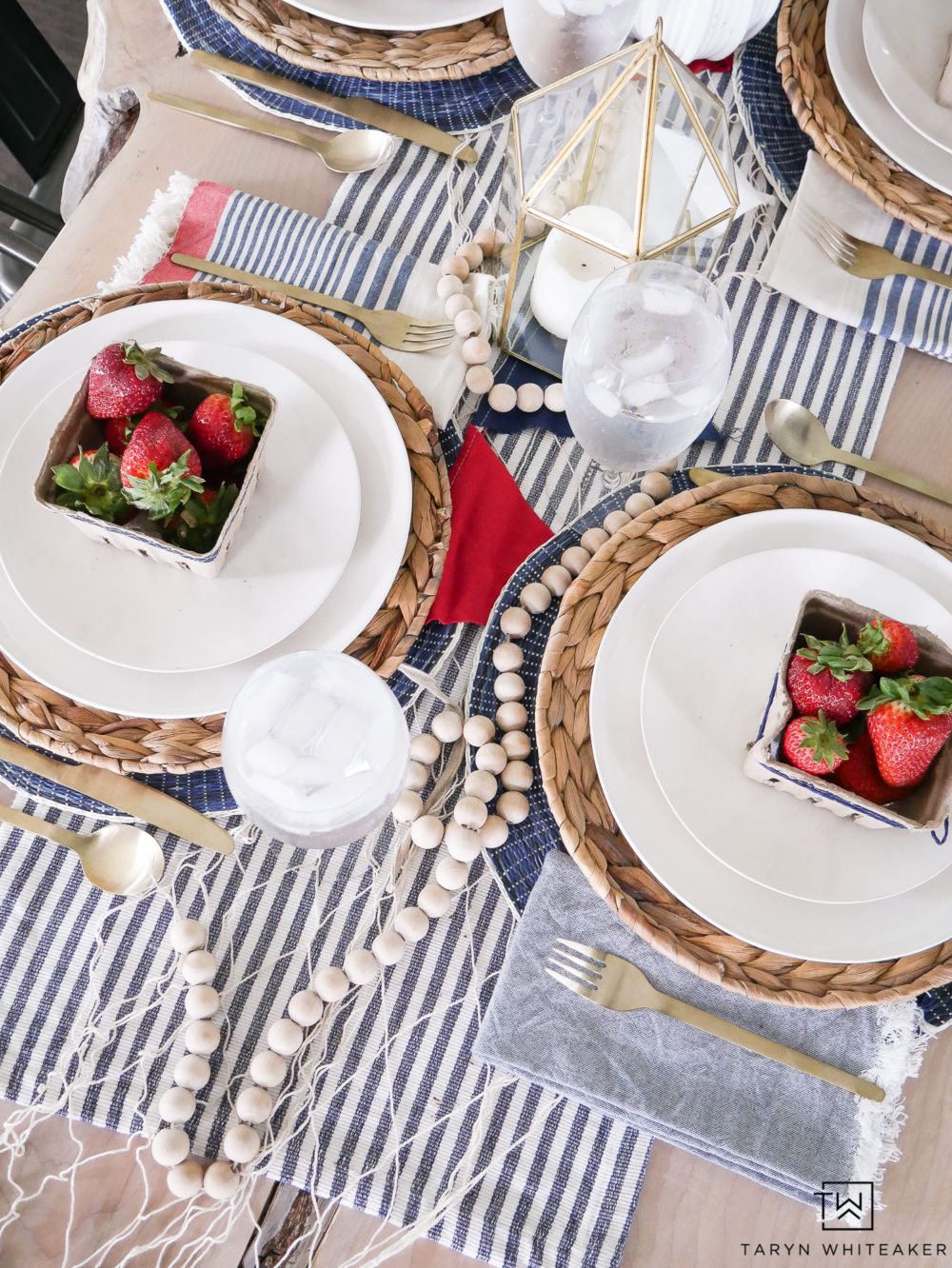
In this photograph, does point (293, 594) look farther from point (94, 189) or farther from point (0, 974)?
point (94, 189)

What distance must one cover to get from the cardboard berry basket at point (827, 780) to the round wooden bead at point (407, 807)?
0.91 ft

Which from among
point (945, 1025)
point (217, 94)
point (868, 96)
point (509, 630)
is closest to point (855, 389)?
point (868, 96)

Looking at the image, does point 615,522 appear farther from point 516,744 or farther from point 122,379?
point 122,379

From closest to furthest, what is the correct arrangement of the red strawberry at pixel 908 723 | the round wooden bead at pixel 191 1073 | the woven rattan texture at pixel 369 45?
the red strawberry at pixel 908 723, the round wooden bead at pixel 191 1073, the woven rattan texture at pixel 369 45

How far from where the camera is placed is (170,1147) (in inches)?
27.6

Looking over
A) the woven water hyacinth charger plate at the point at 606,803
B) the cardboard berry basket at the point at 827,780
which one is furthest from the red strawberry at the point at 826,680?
the woven water hyacinth charger plate at the point at 606,803

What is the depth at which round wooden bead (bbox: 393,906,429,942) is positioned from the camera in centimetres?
76

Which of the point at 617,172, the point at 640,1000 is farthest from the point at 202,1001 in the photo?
Answer: the point at 617,172

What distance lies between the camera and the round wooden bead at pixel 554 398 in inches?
34.7

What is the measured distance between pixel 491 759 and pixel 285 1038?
276mm

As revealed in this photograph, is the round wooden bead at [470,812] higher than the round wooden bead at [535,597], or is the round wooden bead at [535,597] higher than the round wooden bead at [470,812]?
the round wooden bead at [535,597]

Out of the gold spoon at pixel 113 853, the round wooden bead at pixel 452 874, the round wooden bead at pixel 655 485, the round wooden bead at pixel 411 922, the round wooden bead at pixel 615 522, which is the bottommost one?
the gold spoon at pixel 113 853

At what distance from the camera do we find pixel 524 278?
2.81 feet

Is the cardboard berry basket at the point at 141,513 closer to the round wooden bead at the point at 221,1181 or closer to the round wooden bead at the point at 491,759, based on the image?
the round wooden bead at the point at 491,759
